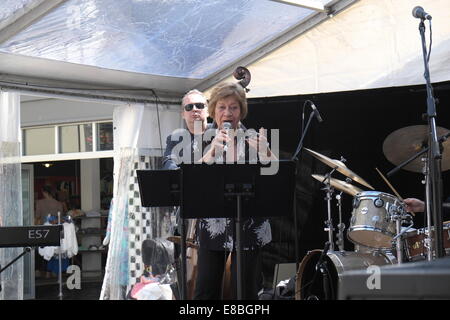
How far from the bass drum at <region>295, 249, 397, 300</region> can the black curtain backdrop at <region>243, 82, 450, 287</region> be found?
41.9 inches

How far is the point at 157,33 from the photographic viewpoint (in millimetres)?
5859

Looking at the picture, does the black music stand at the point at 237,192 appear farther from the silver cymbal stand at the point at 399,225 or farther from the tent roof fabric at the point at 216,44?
the tent roof fabric at the point at 216,44

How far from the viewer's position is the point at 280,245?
6.41 m

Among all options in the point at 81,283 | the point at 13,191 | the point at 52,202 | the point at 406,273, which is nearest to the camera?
the point at 406,273

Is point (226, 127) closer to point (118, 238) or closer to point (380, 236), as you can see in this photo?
point (380, 236)

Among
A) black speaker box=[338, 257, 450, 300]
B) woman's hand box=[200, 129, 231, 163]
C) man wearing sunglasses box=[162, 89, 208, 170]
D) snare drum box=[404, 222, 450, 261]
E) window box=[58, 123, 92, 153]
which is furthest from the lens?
window box=[58, 123, 92, 153]

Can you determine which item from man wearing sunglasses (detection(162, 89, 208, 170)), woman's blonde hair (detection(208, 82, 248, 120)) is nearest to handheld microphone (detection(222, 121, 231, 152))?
woman's blonde hair (detection(208, 82, 248, 120))

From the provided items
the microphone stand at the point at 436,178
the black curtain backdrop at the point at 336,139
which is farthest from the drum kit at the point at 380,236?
the black curtain backdrop at the point at 336,139

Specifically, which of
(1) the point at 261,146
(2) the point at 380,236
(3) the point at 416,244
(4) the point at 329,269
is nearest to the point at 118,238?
(4) the point at 329,269

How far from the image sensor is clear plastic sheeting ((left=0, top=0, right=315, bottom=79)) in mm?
5293

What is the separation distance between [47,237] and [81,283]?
6998mm

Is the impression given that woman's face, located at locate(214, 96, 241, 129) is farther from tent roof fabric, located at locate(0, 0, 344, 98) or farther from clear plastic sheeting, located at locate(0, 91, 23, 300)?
clear plastic sheeting, located at locate(0, 91, 23, 300)
